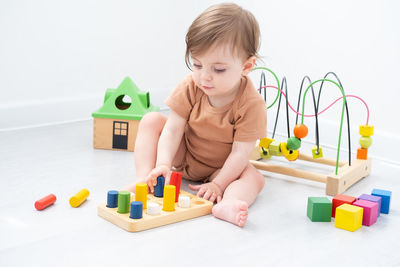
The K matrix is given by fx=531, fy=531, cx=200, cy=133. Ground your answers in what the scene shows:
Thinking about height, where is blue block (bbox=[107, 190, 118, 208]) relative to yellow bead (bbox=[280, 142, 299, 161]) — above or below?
below

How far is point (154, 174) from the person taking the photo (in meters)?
1.26

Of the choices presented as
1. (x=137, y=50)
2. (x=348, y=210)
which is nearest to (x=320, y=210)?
(x=348, y=210)

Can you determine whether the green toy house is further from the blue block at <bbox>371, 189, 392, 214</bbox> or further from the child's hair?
the blue block at <bbox>371, 189, 392, 214</bbox>

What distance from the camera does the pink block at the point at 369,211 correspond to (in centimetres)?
118

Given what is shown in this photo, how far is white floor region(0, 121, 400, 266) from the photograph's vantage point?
99cm

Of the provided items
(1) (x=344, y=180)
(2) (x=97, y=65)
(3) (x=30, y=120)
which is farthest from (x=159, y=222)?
(2) (x=97, y=65)

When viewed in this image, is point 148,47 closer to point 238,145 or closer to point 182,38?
point 182,38

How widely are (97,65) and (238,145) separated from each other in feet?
3.44

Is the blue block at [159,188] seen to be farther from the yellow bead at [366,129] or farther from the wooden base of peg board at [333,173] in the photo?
the yellow bead at [366,129]

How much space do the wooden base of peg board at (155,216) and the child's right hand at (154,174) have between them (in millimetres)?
28

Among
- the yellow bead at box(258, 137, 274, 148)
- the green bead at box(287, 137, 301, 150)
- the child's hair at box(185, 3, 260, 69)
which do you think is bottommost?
the yellow bead at box(258, 137, 274, 148)

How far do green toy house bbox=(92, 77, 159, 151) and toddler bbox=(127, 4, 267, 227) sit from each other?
30cm

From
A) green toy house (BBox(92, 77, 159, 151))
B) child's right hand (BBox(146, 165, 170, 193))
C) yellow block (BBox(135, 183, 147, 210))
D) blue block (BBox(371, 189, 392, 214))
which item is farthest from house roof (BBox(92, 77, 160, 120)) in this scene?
blue block (BBox(371, 189, 392, 214))

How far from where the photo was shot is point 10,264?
940 mm
